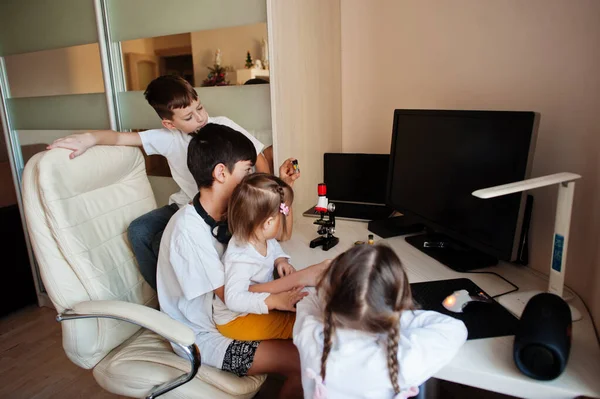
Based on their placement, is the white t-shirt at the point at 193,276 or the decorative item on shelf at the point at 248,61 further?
the decorative item on shelf at the point at 248,61

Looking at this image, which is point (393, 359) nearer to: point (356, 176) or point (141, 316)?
point (141, 316)

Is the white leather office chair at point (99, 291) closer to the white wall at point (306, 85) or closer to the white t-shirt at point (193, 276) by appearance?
the white t-shirt at point (193, 276)

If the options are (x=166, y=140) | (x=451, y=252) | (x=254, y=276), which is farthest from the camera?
(x=166, y=140)

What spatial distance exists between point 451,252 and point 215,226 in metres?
0.81

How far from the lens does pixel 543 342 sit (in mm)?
807

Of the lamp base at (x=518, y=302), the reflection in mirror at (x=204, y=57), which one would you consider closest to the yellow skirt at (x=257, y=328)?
the lamp base at (x=518, y=302)

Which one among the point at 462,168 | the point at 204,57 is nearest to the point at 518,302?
the point at 462,168

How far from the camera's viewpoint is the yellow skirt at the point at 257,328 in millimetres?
1242

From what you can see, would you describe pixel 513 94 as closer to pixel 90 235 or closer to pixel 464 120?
pixel 464 120

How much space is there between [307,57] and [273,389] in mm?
1493

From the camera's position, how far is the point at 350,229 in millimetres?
1721

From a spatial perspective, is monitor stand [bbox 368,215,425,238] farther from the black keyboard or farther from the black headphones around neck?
the black headphones around neck

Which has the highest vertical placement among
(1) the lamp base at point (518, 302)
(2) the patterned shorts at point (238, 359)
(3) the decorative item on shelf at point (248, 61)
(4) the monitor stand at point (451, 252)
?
(3) the decorative item on shelf at point (248, 61)

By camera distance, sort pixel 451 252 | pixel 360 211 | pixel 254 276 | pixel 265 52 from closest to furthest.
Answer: pixel 254 276 < pixel 451 252 < pixel 265 52 < pixel 360 211
